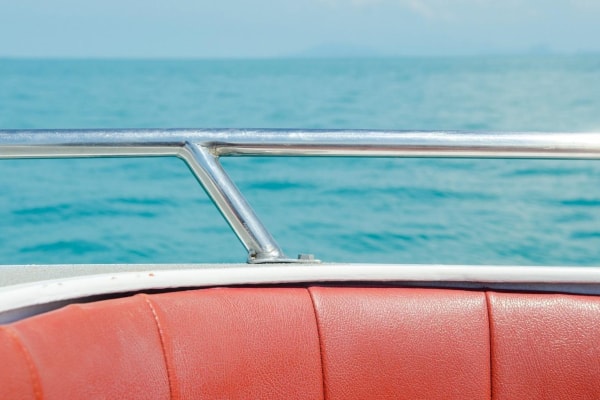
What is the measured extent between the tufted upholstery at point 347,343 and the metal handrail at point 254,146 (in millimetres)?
258

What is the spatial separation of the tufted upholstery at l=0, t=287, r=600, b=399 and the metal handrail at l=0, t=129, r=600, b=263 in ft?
0.85

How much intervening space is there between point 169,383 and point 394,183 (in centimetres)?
1050

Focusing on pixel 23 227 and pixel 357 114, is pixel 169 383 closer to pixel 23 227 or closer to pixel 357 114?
pixel 23 227

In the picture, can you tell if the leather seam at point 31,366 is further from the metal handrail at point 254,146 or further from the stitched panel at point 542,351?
the stitched panel at point 542,351

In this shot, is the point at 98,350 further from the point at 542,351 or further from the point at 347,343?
the point at 542,351

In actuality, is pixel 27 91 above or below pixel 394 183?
above

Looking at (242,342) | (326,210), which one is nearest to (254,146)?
(242,342)

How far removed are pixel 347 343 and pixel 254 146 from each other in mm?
444

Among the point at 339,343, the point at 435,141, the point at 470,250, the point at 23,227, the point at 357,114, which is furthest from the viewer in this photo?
the point at 357,114

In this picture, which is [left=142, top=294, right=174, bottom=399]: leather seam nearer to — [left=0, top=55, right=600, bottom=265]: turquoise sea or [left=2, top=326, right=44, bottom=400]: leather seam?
[left=2, top=326, right=44, bottom=400]: leather seam

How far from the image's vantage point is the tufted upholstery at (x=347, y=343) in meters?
1.09

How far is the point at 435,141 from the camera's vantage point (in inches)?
58.7

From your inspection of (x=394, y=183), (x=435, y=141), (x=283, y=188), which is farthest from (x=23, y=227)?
(x=435, y=141)

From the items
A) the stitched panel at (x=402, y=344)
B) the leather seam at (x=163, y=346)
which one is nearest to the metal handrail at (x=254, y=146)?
the stitched panel at (x=402, y=344)
